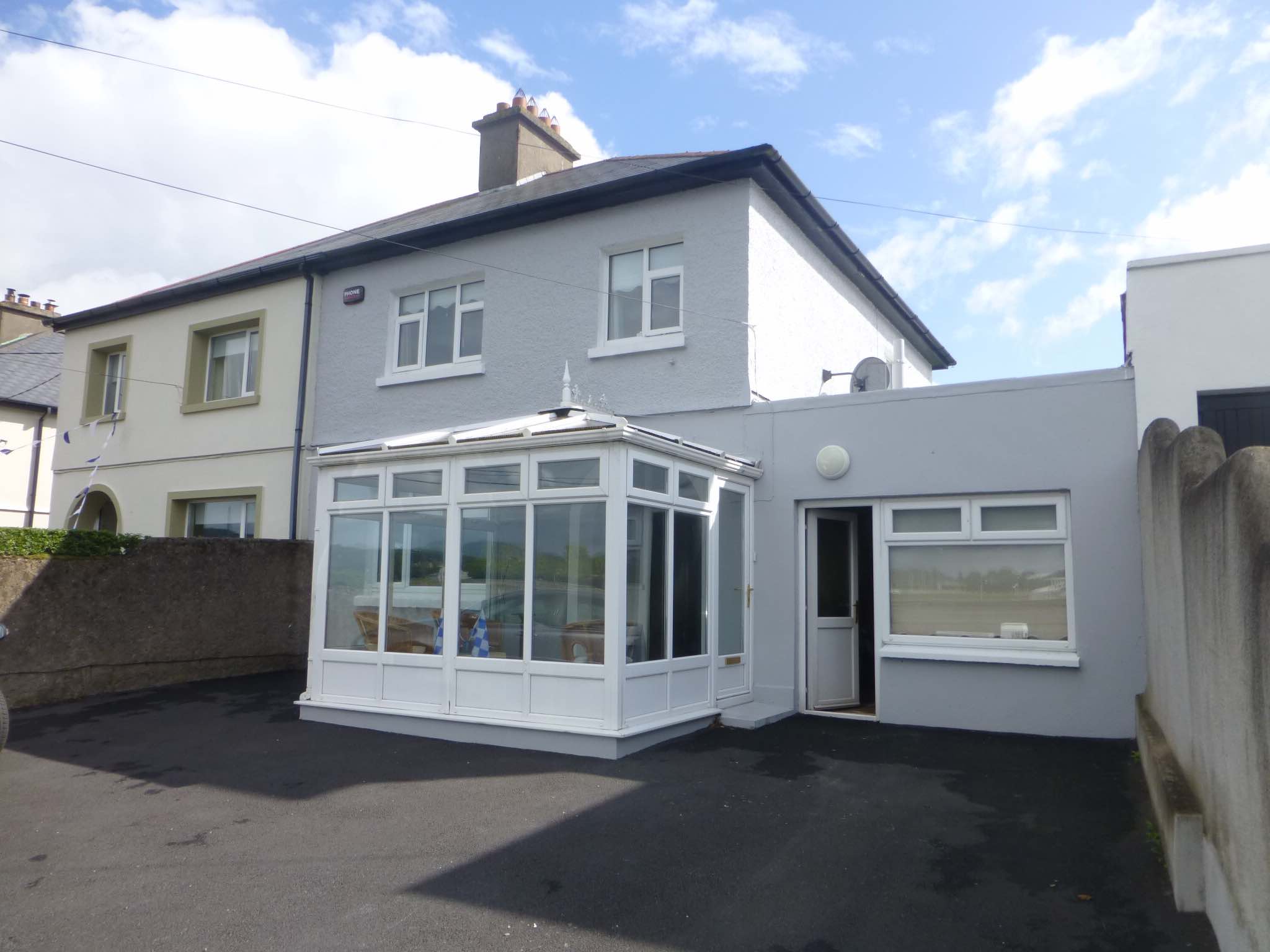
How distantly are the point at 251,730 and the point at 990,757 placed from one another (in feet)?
22.1

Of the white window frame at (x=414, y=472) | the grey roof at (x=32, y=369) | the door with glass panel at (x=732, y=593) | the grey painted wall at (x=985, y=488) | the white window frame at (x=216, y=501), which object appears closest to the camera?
the grey painted wall at (x=985, y=488)

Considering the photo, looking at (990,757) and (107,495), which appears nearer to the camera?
(990,757)

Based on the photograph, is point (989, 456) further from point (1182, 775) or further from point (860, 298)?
point (860, 298)

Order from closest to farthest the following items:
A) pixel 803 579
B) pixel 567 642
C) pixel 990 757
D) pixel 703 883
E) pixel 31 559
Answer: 1. pixel 703 883
2. pixel 990 757
3. pixel 567 642
4. pixel 803 579
5. pixel 31 559

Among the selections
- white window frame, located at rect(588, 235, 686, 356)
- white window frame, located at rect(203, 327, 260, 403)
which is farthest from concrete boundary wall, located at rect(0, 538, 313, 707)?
white window frame, located at rect(588, 235, 686, 356)

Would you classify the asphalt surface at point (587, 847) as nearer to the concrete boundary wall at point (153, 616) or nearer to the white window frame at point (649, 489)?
the white window frame at point (649, 489)

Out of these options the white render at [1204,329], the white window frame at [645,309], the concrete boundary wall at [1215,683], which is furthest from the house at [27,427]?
the concrete boundary wall at [1215,683]

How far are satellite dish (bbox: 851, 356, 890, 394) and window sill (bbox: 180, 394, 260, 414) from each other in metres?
8.81

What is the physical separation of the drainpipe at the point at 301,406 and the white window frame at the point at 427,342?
154 centimetres

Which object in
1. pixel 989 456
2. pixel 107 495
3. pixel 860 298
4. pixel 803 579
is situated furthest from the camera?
pixel 107 495

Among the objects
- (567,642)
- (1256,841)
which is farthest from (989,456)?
(1256,841)

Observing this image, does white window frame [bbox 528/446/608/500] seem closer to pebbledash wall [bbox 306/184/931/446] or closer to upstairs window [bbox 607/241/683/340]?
pebbledash wall [bbox 306/184/931/446]

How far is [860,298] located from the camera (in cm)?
1398

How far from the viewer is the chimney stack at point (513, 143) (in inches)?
582
